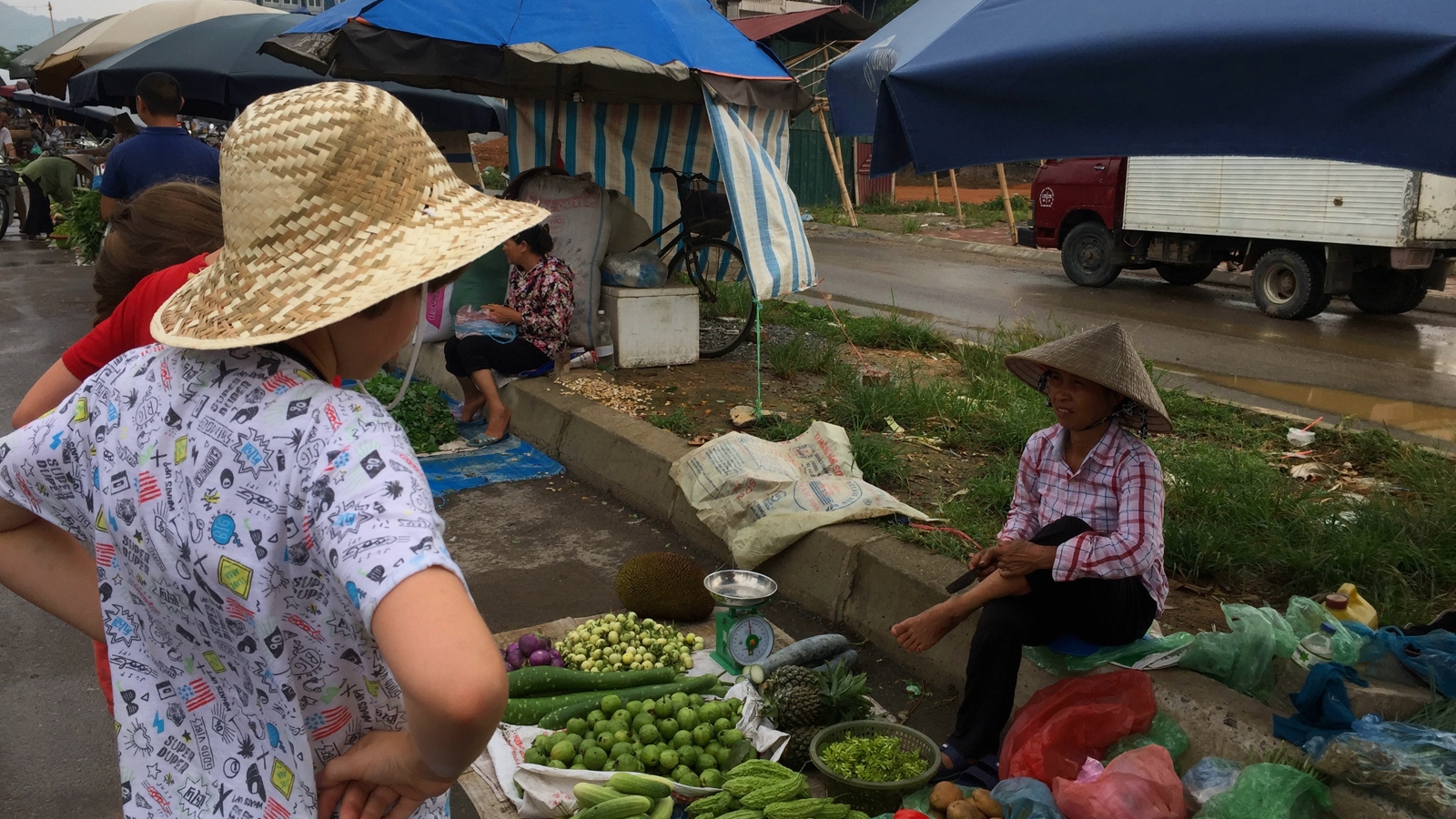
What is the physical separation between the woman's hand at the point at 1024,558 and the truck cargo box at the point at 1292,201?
23.2ft

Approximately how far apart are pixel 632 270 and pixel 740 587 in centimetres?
402

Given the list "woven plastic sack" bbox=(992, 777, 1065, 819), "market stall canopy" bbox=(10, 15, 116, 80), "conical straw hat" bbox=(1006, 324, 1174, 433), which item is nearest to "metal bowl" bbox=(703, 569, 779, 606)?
"woven plastic sack" bbox=(992, 777, 1065, 819)

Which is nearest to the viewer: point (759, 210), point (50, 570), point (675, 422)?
point (50, 570)

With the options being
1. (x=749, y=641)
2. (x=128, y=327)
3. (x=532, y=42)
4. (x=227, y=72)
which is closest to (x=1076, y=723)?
(x=749, y=641)

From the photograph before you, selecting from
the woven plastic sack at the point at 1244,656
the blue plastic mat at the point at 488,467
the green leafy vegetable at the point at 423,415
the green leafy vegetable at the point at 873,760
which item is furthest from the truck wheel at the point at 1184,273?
the green leafy vegetable at the point at 873,760

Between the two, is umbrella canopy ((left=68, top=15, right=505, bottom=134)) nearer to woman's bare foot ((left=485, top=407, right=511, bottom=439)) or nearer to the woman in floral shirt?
the woman in floral shirt

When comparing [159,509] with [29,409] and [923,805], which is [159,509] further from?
[923,805]

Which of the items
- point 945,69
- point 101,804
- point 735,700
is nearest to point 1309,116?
Result: point 945,69

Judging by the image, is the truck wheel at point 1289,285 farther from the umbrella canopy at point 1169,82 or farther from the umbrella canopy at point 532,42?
the umbrella canopy at point 1169,82

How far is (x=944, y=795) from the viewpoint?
3014 mm

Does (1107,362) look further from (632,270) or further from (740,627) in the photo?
(632,270)

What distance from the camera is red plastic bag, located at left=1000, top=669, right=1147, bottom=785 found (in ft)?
10.1

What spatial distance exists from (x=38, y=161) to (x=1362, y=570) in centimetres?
1910

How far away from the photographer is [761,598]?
3814mm
